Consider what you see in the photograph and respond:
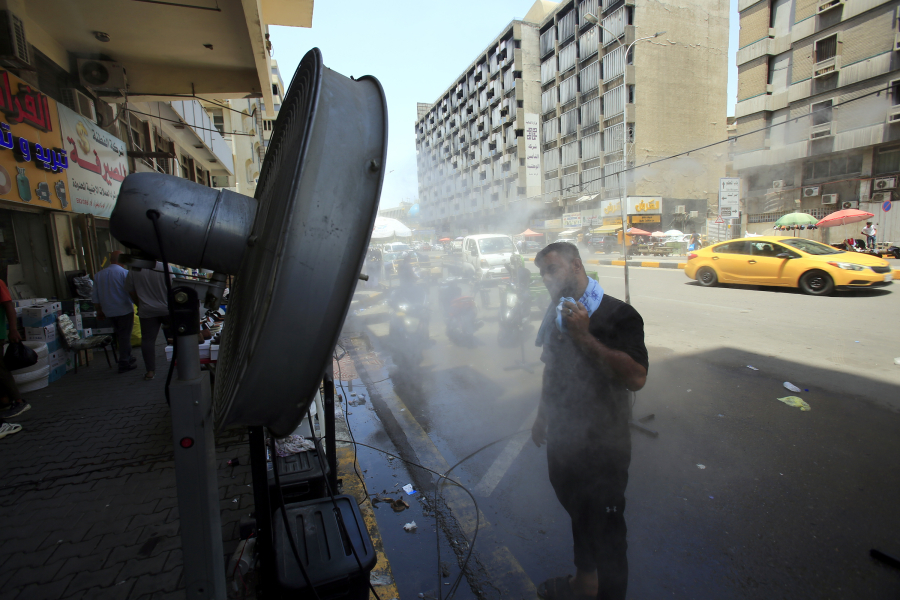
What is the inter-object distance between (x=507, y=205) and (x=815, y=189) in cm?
2266

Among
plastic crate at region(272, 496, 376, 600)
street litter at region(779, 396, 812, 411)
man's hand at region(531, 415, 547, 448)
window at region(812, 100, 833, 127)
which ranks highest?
window at region(812, 100, 833, 127)

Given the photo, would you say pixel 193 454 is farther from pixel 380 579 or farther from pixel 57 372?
pixel 57 372

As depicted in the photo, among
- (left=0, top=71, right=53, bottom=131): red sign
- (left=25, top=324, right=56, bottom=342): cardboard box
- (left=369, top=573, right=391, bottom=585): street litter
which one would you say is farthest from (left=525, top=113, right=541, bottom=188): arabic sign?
(left=369, top=573, right=391, bottom=585): street litter

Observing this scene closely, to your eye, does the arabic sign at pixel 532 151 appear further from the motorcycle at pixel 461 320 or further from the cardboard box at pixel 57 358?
the cardboard box at pixel 57 358

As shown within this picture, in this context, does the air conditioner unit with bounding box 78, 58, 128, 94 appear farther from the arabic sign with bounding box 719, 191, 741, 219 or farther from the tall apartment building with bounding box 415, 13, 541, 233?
the tall apartment building with bounding box 415, 13, 541, 233

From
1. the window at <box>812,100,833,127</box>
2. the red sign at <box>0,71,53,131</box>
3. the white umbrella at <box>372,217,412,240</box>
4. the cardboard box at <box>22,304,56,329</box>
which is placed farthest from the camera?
the window at <box>812,100,833,127</box>

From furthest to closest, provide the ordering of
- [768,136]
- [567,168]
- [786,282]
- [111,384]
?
1. [567,168]
2. [768,136]
3. [786,282]
4. [111,384]

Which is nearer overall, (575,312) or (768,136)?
(575,312)

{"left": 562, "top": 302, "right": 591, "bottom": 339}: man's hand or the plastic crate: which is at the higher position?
{"left": 562, "top": 302, "right": 591, "bottom": 339}: man's hand

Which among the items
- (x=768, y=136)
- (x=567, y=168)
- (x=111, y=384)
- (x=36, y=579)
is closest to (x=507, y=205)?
(x=567, y=168)

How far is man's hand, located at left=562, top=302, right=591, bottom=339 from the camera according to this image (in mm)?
1718

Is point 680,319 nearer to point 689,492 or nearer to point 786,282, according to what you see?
point 786,282

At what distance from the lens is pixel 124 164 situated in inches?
307

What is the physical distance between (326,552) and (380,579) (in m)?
0.65
